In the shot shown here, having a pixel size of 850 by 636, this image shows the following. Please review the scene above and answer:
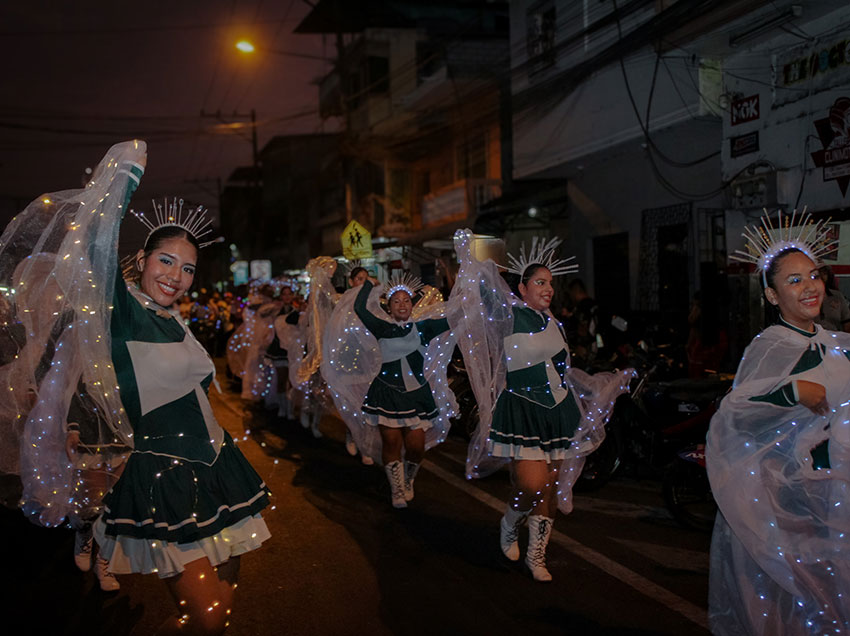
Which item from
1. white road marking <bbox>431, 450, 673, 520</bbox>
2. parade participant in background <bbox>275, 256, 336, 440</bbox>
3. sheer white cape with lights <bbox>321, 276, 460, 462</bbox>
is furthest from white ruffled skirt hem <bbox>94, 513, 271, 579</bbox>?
parade participant in background <bbox>275, 256, 336, 440</bbox>

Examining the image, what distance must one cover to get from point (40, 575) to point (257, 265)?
3597cm

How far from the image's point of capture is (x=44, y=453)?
371cm

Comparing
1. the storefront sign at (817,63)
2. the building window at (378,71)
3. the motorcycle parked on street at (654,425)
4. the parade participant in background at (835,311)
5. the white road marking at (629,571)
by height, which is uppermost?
the building window at (378,71)

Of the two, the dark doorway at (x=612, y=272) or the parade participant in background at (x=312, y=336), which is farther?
the dark doorway at (x=612, y=272)

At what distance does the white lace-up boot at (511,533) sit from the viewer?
17.6 feet

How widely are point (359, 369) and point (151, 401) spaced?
161 inches

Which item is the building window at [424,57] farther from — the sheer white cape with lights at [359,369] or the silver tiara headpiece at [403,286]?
the sheer white cape with lights at [359,369]

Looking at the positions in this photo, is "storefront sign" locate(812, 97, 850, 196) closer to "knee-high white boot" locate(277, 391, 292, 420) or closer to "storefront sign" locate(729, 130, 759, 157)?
"storefront sign" locate(729, 130, 759, 157)

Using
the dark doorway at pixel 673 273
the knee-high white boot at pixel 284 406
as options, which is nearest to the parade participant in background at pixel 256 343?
the knee-high white boot at pixel 284 406

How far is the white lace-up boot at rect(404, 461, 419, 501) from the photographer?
7.08 meters

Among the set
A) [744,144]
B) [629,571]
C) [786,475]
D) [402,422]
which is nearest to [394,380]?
[402,422]

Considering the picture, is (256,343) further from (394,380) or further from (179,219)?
(179,219)

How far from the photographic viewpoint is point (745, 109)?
37.9 ft

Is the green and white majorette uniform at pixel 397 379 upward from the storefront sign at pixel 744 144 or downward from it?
downward
